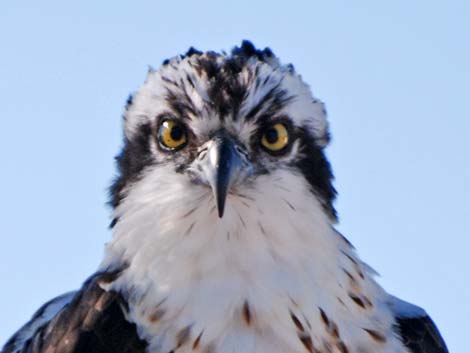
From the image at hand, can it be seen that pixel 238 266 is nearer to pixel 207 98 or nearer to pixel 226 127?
pixel 226 127

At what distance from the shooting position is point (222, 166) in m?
7.71

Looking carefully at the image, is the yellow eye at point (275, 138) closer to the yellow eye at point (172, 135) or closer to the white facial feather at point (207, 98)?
the white facial feather at point (207, 98)

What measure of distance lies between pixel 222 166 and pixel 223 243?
50cm

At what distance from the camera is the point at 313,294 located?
8.07 m

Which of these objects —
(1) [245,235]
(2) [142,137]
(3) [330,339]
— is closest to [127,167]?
(2) [142,137]

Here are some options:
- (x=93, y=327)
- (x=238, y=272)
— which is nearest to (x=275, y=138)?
(x=238, y=272)

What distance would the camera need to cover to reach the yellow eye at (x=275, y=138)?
8.22 metres

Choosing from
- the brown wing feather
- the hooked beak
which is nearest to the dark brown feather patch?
the hooked beak

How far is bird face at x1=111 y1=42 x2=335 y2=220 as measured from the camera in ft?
26.3

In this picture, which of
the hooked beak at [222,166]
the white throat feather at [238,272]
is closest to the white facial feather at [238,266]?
the white throat feather at [238,272]

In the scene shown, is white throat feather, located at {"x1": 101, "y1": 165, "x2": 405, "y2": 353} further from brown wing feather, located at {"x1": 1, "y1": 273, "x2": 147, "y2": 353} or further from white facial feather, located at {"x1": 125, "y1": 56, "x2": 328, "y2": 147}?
white facial feather, located at {"x1": 125, "y1": 56, "x2": 328, "y2": 147}

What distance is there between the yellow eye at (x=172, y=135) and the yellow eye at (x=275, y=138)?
1.45 ft

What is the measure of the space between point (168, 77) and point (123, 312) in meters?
1.44

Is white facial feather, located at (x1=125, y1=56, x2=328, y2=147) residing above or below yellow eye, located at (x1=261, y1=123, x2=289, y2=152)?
above
